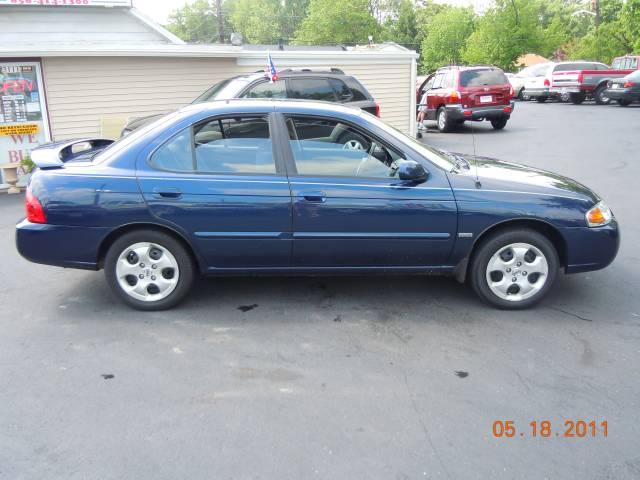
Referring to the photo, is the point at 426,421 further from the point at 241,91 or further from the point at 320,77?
the point at 320,77

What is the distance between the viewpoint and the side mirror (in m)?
4.60

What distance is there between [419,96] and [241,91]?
10.8m

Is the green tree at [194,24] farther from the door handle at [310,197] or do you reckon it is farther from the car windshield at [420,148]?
the door handle at [310,197]

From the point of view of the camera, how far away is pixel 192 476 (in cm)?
299

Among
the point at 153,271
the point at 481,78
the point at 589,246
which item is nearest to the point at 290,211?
the point at 153,271

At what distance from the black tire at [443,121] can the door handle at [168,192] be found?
13950 mm

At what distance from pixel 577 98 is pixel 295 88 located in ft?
64.0

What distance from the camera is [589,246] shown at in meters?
4.84

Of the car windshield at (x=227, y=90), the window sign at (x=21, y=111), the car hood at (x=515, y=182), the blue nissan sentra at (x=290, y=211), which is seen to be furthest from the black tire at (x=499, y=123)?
the blue nissan sentra at (x=290, y=211)

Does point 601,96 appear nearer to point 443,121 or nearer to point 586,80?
point 586,80

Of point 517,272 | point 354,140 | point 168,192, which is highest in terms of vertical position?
point 354,140

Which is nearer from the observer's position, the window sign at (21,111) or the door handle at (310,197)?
the door handle at (310,197)

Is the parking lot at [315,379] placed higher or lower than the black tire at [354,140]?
lower

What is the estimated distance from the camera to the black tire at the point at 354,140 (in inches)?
191
